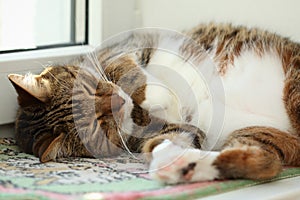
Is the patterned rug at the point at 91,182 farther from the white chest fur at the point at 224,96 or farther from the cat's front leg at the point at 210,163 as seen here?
the white chest fur at the point at 224,96

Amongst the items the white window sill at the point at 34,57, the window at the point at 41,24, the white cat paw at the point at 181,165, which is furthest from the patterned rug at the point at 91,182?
the window at the point at 41,24

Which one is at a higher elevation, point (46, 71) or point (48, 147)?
point (46, 71)

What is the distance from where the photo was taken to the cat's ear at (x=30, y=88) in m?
1.53

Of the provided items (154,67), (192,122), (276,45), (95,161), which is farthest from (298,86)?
(95,161)

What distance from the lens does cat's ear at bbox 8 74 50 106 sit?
1530 millimetres

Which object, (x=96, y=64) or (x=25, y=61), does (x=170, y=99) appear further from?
(x=25, y=61)

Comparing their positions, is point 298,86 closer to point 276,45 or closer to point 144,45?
point 276,45

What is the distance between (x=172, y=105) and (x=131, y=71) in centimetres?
14

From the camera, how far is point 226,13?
184 centimetres

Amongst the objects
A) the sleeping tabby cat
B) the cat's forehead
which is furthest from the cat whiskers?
the cat's forehead

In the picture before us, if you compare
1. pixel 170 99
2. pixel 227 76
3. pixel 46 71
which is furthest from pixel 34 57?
pixel 227 76

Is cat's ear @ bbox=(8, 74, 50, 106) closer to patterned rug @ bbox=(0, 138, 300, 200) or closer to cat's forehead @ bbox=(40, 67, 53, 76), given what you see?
cat's forehead @ bbox=(40, 67, 53, 76)

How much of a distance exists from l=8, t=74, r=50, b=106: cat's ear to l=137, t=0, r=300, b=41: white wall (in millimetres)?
555

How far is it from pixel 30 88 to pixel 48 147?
158 mm
